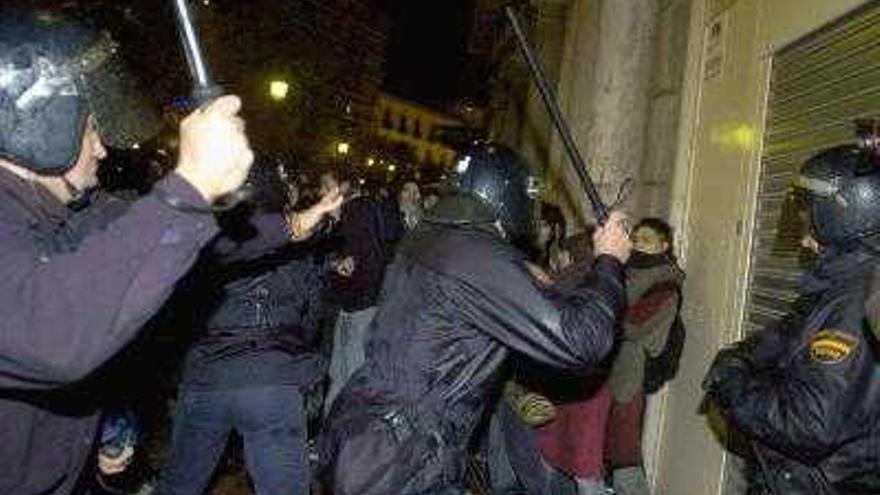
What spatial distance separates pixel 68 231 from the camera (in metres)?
2.71

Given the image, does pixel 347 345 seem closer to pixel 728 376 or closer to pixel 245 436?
pixel 245 436

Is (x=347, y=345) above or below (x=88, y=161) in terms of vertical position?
below

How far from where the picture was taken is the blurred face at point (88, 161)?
2648 mm

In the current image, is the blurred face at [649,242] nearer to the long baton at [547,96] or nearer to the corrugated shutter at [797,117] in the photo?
the corrugated shutter at [797,117]

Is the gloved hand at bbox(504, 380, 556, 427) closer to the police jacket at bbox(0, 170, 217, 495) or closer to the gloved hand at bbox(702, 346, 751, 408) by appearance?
the gloved hand at bbox(702, 346, 751, 408)

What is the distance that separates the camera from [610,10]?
7660mm

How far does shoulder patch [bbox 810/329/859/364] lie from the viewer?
322 centimetres

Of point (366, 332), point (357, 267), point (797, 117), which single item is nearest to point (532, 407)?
point (366, 332)

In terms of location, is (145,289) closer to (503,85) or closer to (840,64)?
(840,64)

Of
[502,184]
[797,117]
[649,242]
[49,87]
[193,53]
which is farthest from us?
[649,242]

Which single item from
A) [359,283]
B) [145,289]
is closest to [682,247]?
[359,283]

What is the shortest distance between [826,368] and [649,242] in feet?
9.31

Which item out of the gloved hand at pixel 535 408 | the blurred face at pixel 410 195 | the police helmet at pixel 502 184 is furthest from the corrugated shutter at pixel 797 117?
the blurred face at pixel 410 195

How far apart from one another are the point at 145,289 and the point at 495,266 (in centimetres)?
156
